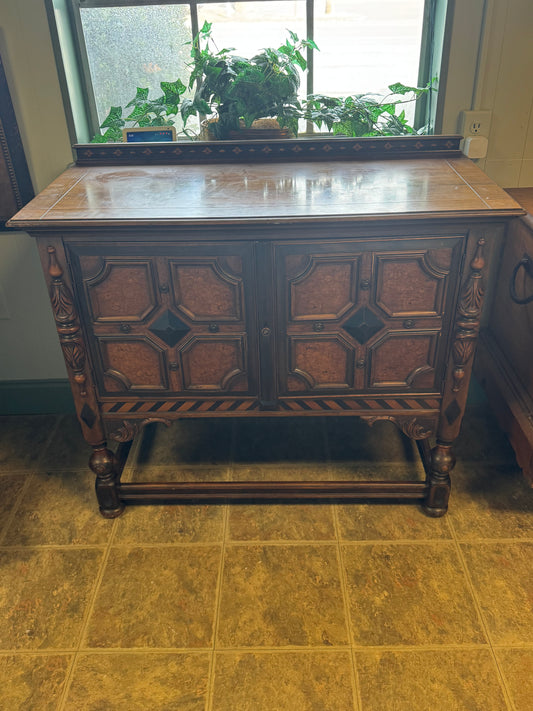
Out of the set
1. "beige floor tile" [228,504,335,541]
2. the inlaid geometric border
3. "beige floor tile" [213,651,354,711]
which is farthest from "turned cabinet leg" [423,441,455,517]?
the inlaid geometric border

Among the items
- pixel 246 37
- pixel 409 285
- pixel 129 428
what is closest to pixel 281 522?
pixel 129 428

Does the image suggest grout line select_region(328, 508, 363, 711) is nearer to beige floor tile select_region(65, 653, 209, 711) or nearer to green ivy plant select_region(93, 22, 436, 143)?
beige floor tile select_region(65, 653, 209, 711)

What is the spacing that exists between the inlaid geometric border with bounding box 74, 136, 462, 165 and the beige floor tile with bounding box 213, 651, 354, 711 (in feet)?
5.21

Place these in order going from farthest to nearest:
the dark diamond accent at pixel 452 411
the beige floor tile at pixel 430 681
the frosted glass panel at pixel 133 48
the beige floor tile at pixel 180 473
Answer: the beige floor tile at pixel 180 473 < the frosted glass panel at pixel 133 48 < the dark diamond accent at pixel 452 411 < the beige floor tile at pixel 430 681

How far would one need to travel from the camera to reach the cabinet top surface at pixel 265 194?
4.87ft

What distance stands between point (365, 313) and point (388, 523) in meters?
0.80

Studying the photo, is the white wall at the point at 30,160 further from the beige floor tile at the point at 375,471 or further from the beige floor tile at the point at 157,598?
the beige floor tile at the point at 375,471

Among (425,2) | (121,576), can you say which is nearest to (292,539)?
(121,576)

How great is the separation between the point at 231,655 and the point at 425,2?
7.51 ft

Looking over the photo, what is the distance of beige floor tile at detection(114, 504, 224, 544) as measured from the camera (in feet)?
6.37

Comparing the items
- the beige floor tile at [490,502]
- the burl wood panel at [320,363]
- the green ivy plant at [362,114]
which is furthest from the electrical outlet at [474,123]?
the beige floor tile at [490,502]

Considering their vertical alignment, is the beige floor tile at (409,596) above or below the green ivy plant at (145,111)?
below

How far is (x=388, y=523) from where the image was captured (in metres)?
1.97

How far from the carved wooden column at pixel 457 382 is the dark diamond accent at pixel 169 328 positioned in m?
0.81
